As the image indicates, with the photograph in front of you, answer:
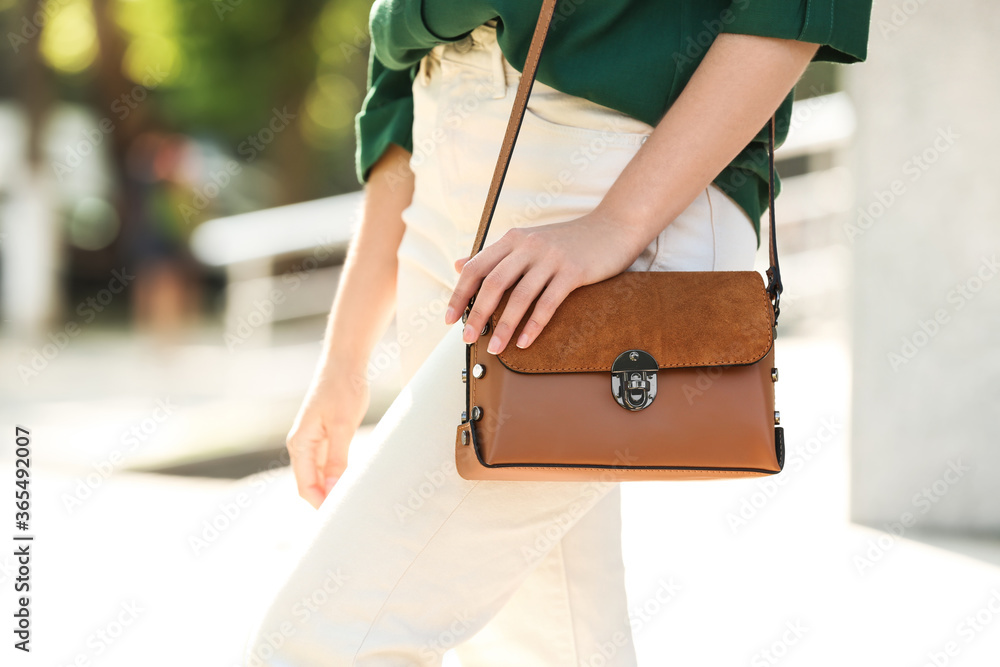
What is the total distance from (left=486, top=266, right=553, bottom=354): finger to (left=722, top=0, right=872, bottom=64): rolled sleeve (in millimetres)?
382

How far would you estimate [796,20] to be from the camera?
3.65 ft

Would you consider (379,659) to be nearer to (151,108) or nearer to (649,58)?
(649,58)

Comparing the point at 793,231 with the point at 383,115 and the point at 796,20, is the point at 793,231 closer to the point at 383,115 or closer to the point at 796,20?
the point at 383,115

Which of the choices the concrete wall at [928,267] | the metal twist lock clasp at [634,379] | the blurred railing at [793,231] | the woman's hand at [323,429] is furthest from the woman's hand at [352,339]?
the blurred railing at [793,231]

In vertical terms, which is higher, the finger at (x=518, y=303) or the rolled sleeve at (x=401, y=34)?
the rolled sleeve at (x=401, y=34)

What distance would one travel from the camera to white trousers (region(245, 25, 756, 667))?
112 centimetres

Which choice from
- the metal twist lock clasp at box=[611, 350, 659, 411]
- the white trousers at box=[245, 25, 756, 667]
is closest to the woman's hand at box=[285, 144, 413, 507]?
the white trousers at box=[245, 25, 756, 667]

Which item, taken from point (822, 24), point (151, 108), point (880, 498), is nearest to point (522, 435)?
point (822, 24)

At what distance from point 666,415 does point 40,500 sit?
4322 millimetres

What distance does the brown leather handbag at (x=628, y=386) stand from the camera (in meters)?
1.10

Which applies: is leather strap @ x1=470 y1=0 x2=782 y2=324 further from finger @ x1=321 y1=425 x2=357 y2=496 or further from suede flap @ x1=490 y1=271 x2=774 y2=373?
finger @ x1=321 y1=425 x2=357 y2=496

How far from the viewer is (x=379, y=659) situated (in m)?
1.12

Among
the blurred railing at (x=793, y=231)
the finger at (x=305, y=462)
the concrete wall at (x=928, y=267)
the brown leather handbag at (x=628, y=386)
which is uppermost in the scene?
the brown leather handbag at (x=628, y=386)

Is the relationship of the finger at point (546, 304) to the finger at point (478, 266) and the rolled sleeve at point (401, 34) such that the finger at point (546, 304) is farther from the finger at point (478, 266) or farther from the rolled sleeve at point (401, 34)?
the rolled sleeve at point (401, 34)
